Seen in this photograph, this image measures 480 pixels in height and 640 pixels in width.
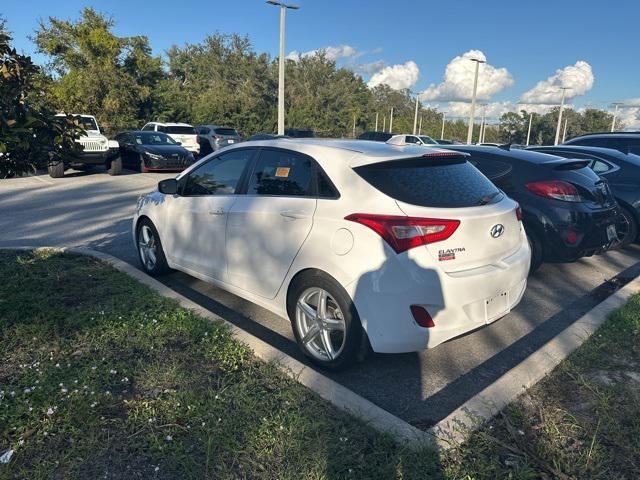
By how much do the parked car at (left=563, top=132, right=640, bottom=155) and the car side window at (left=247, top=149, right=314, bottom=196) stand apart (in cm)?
809

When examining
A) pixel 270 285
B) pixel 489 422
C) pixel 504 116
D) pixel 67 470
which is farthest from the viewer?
pixel 504 116

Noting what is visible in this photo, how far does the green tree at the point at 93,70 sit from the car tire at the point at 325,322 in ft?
105

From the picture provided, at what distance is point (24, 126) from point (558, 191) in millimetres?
5040

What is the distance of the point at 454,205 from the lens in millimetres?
3121

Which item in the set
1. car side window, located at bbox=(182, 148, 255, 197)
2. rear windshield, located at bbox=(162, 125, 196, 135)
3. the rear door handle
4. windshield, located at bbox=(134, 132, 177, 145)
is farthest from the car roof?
rear windshield, located at bbox=(162, 125, 196, 135)

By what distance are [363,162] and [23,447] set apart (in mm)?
2552

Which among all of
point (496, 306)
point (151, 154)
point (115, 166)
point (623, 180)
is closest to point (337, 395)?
point (496, 306)

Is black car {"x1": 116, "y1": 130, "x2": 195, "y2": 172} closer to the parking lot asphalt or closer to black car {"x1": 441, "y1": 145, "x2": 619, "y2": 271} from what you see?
the parking lot asphalt

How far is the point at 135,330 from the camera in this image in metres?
3.65

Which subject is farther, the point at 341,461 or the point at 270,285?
the point at 270,285

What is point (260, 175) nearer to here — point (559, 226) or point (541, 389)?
point (541, 389)

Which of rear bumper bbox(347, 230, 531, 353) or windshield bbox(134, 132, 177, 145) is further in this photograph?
windshield bbox(134, 132, 177, 145)

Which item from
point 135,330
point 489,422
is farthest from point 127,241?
point 489,422

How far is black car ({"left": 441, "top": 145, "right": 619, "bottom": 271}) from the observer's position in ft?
16.6
